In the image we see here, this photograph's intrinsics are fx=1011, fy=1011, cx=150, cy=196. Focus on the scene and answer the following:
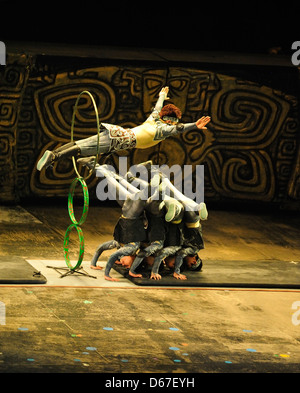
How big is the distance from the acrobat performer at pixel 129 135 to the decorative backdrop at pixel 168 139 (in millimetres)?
3257

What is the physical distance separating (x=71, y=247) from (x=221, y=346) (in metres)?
3.92

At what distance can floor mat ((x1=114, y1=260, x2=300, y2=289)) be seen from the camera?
11.4 meters

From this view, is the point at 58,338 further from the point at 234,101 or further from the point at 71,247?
the point at 234,101

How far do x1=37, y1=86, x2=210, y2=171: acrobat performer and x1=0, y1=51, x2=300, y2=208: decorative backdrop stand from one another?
326 centimetres

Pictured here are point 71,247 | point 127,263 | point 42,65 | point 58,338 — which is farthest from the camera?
point 42,65

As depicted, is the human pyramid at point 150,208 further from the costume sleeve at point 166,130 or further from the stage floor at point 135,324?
the stage floor at point 135,324

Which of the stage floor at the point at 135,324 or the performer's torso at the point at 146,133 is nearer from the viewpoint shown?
the stage floor at the point at 135,324

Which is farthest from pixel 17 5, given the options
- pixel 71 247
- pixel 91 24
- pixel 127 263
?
pixel 127 263

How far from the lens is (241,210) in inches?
624

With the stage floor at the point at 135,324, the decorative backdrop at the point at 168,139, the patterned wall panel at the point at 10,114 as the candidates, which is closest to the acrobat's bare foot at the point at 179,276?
the stage floor at the point at 135,324

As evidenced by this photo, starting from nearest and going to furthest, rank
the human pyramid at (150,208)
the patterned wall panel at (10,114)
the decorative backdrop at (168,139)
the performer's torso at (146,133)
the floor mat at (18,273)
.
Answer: the floor mat at (18,273), the human pyramid at (150,208), the performer's torso at (146,133), the patterned wall panel at (10,114), the decorative backdrop at (168,139)

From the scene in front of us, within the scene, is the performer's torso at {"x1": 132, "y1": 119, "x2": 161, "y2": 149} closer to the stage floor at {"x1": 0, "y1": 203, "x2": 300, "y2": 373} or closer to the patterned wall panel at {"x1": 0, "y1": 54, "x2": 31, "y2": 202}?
the stage floor at {"x1": 0, "y1": 203, "x2": 300, "y2": 373}

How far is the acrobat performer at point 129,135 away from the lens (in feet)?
36.7

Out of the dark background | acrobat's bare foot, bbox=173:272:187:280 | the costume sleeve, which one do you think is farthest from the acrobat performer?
the dark background
